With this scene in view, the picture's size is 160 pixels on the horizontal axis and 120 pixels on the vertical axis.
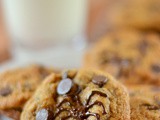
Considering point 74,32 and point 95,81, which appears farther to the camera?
point 74,32

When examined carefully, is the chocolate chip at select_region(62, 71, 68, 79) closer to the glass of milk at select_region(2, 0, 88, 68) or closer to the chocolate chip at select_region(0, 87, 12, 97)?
the chocolate chip at select_region(0, 87, 12, 97)

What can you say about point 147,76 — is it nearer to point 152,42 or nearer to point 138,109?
point 152,42

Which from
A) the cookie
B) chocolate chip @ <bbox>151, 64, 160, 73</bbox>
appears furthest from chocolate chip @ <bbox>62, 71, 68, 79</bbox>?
chocolate chip @ <bbox>151, 64, 160, 73</bbox>

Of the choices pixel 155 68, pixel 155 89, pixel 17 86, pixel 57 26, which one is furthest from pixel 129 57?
pixel 57 26

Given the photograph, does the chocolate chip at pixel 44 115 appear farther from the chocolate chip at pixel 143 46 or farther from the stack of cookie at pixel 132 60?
the chocolate chip at pixel 143 46

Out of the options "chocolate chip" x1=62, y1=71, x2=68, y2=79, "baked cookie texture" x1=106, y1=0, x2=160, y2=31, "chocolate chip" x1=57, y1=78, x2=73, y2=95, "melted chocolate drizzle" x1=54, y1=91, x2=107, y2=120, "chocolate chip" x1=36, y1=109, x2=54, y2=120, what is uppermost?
"baked cookie texture" x1=106, y1=0, x2=160, y2=31

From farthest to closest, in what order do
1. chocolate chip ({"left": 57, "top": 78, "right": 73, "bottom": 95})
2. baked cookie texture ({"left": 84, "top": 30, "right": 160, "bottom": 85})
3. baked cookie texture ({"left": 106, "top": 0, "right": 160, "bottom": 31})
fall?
1. baked cookie texture ({"left": 106, "top": 0, "right": 160, "bottom": 31})
2. baked cookie texture ({"left": 84, "top": 30, "right": 160, "bottom": 85})
3. chocolate chip ({"left": 57, "top": 78, "right": 73, "bottom": 95})

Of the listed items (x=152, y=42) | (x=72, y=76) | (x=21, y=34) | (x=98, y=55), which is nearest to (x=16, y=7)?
(x=21, y=34)

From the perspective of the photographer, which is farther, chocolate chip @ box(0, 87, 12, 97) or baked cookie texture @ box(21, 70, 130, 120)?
chocolate chip @ box(0, 87, 12, 97)

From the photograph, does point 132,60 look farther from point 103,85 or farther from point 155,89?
point 103,85
